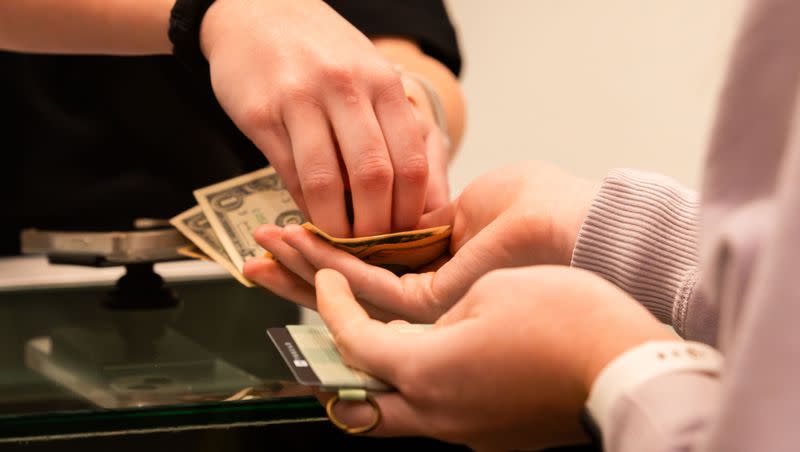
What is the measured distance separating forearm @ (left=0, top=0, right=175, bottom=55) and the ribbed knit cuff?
1.78ft

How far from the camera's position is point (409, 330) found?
1.71 feet

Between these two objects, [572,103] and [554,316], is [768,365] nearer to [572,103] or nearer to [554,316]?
[554,316]

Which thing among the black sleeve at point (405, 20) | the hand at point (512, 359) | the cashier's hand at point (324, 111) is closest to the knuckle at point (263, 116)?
the cashier's hand at point (324, 111)

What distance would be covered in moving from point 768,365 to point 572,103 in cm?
203

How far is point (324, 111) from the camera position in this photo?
30.2 inches

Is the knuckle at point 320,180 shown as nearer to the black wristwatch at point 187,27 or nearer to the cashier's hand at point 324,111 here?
the cashier's hand at point 324,111

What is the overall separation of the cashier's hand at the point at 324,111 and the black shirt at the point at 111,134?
1.44 feet

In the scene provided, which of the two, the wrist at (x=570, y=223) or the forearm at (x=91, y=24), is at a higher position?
the forearm at (x=91, y=24)

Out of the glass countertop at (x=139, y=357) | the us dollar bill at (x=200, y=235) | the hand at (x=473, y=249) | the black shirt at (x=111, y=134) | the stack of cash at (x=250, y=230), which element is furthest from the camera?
the black shirt at (x=111, y=134)

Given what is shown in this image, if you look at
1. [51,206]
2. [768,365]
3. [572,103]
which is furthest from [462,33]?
[768,365]

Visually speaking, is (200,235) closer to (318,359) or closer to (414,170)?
(414,170)

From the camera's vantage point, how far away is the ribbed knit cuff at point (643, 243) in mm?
626

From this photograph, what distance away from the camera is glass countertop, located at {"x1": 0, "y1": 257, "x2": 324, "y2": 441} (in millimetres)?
542

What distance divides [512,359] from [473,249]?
267 mm
